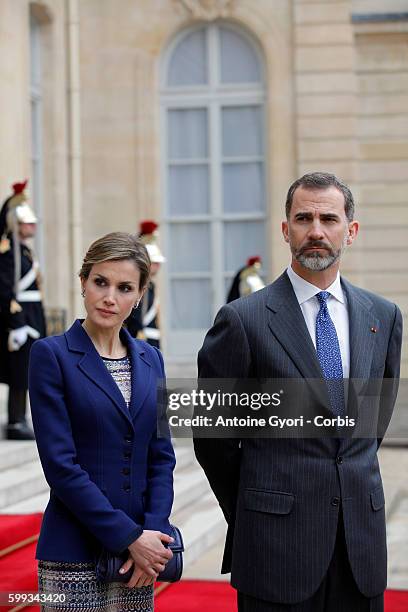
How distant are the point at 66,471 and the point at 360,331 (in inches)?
28.9

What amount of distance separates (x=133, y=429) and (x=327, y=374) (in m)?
0.46

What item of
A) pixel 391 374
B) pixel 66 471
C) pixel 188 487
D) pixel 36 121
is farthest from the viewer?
pixel 36 121

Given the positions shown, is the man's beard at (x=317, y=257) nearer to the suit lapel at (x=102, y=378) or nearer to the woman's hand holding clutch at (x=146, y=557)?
the suit lapel at (x=102, y=378)

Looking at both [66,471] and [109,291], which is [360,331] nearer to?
Result: [109,291]

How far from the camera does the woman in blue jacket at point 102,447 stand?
2.61 metres

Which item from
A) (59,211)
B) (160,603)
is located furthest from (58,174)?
(160,603)

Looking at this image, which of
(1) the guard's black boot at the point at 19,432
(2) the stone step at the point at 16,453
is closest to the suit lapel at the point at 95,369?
(2) the stone step at the point at 16,453

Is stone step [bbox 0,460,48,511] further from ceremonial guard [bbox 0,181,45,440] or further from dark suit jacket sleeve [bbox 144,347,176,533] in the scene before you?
dark suit jacket sleeve [bbox 144,347,176,533]

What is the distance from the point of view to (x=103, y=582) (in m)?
2.62

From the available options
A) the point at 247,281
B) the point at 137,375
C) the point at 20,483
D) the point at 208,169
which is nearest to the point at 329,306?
the point at 137,375

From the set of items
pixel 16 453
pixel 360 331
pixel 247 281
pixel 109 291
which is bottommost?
pixel 16 453

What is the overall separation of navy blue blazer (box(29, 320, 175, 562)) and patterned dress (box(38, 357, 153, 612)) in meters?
0.03

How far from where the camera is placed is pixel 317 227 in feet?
8.71

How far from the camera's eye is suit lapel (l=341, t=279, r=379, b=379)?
270 centimetres
